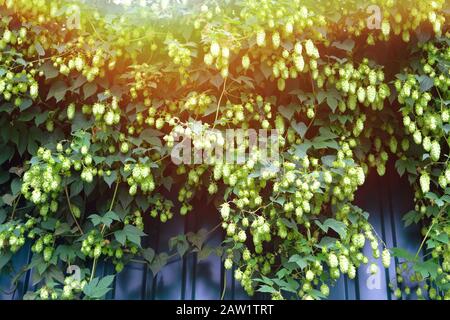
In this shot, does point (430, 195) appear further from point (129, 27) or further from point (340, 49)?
point (129, 27)

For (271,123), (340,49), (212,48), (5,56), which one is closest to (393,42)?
(340,49)

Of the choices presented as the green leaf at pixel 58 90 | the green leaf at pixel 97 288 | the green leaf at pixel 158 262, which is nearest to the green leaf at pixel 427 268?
the green leaf at pixel 158 262

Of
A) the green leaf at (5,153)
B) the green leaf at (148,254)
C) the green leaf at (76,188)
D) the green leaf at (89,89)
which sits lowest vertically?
the green leaf at (148,254)

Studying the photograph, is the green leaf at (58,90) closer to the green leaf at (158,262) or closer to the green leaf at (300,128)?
the green leaf at (158,262)

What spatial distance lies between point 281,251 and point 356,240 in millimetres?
425

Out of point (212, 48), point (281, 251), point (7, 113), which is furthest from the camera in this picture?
point (7, 113)

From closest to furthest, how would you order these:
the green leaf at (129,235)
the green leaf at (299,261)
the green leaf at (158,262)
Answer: the green leaf at (299,261) < the green leaf at (129,235) < the green leaf at (158,262)

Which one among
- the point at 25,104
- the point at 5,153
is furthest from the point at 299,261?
the point at 5,153

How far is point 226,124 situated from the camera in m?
2.56

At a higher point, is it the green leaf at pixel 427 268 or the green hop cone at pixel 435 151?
the green hop cone at pixel 435 151

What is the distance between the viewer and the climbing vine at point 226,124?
2.34m

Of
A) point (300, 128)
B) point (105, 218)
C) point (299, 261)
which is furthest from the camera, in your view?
point (300, 128)

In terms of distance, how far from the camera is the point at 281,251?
8.16 ft

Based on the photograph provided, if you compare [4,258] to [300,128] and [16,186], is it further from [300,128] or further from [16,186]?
[300,128]
